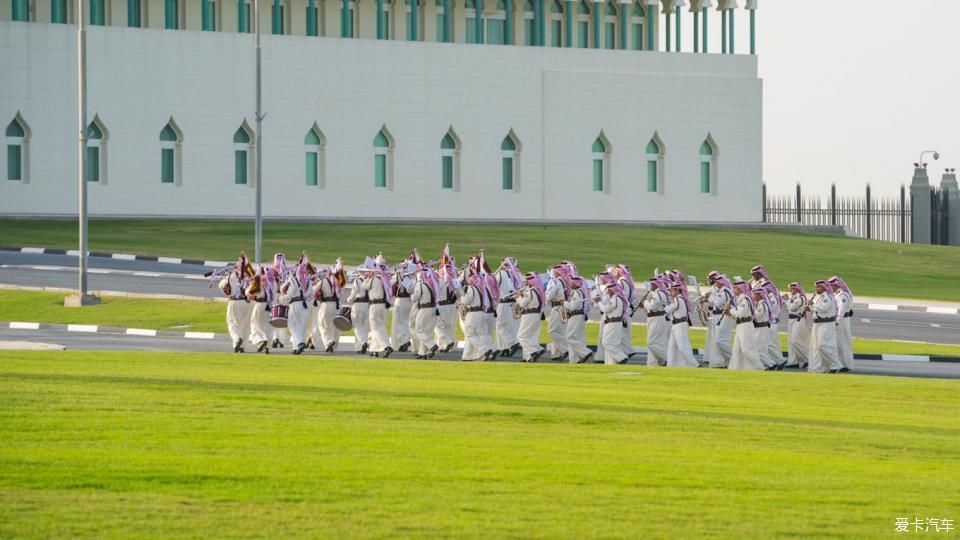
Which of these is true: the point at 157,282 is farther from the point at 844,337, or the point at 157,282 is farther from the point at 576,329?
the point at 844,337

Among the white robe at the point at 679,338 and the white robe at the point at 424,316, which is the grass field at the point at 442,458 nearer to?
the white robe at the point at 679,338

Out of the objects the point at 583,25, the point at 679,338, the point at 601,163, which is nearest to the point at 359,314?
the point at 679,338

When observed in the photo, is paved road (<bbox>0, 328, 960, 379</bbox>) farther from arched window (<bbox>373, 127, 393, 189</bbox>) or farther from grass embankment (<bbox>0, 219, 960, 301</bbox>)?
arched window (<bbox>373, 127, 393, 189</bbox>)

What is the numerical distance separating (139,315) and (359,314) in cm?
671

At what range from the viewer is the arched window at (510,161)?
62.2 m

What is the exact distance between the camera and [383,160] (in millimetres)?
60281

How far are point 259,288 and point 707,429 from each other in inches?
578

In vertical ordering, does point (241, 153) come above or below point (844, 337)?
above

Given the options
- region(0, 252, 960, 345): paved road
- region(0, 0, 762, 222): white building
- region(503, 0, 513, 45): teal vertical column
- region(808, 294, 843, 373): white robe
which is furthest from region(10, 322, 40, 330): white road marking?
region(503, 0, 513, 45): teal vertical column

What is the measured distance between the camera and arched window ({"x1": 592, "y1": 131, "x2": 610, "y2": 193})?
209 ft

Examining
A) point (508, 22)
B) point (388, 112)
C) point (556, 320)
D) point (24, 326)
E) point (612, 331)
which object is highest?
point (508, 22)

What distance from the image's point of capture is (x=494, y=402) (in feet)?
55.4

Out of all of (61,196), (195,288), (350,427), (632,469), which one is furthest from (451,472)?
(61,196)

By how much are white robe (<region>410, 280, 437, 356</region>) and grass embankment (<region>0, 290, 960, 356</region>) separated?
3739 mm
